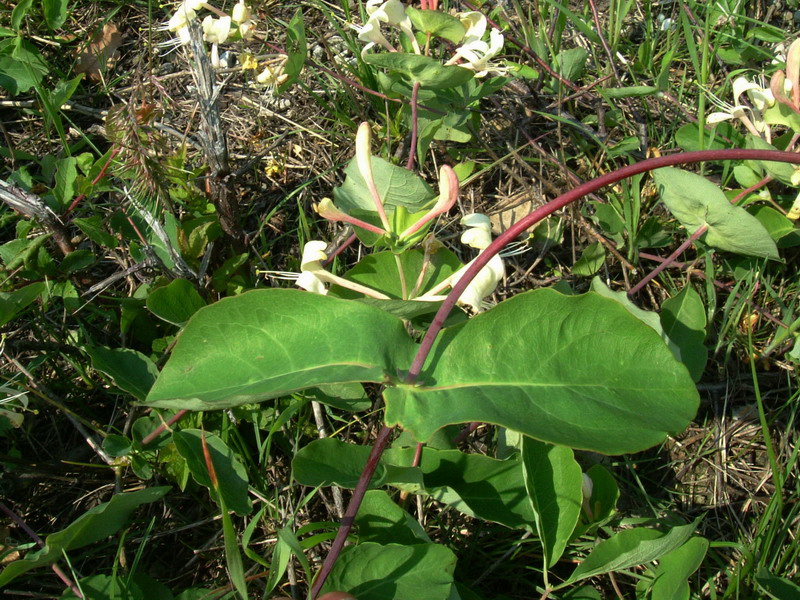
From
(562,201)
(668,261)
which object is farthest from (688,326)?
(562,201)

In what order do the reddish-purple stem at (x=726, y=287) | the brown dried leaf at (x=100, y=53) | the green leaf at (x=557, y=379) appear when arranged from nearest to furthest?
1. the green leaf at (x=557, y=379)
2. the reddish-purple stem at (x=726, y=287)
3. the brown dried leaf at (x=100, y=53)

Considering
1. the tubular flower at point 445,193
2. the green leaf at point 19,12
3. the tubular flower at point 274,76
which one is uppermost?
the green leaf at point 19,12

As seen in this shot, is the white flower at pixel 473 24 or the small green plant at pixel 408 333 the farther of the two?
the white flower at pixel 473 24

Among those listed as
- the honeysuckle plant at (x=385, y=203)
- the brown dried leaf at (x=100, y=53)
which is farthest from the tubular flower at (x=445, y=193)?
Answer: the brown dried leaf at (x=100, y=53)

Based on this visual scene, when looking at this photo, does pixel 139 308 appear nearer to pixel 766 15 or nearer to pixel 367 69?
pixel 367 69

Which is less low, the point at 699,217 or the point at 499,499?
the point at 699,217

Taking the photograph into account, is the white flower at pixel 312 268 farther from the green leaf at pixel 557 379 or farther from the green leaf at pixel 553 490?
the green leaf at pixel 553 490

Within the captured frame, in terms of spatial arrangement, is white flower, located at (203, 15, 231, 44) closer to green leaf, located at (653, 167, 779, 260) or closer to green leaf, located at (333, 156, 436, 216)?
green leaf, located at (333, 156, 436, 216)

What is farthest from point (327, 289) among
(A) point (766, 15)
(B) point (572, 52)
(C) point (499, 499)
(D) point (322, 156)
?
(A) point (766, 15)
